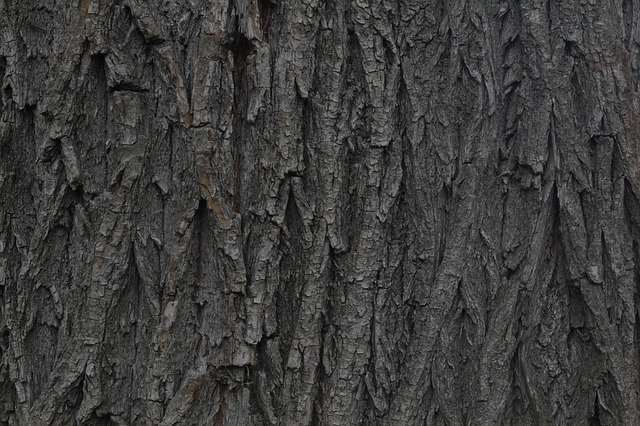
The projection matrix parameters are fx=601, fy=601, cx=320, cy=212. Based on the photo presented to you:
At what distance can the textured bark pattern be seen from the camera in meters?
1.68

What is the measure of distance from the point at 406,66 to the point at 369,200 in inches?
16.1

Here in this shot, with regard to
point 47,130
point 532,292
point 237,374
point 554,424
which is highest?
point 47,130

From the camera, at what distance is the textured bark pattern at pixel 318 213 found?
1677 mm

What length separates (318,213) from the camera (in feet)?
5.64

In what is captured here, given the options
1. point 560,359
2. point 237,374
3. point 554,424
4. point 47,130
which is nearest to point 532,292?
point 560,359

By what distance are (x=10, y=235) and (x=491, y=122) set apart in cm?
145

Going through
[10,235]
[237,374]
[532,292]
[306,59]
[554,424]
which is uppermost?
[306,59]

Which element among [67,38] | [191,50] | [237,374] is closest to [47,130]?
[67,38]

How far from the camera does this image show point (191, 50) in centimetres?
169

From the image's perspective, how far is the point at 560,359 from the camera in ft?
5.86

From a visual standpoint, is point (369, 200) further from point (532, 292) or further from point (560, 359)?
point (560, 359)

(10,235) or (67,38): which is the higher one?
(67,38)

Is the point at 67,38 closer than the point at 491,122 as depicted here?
Yes

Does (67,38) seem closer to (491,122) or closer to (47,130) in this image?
(47,130)
